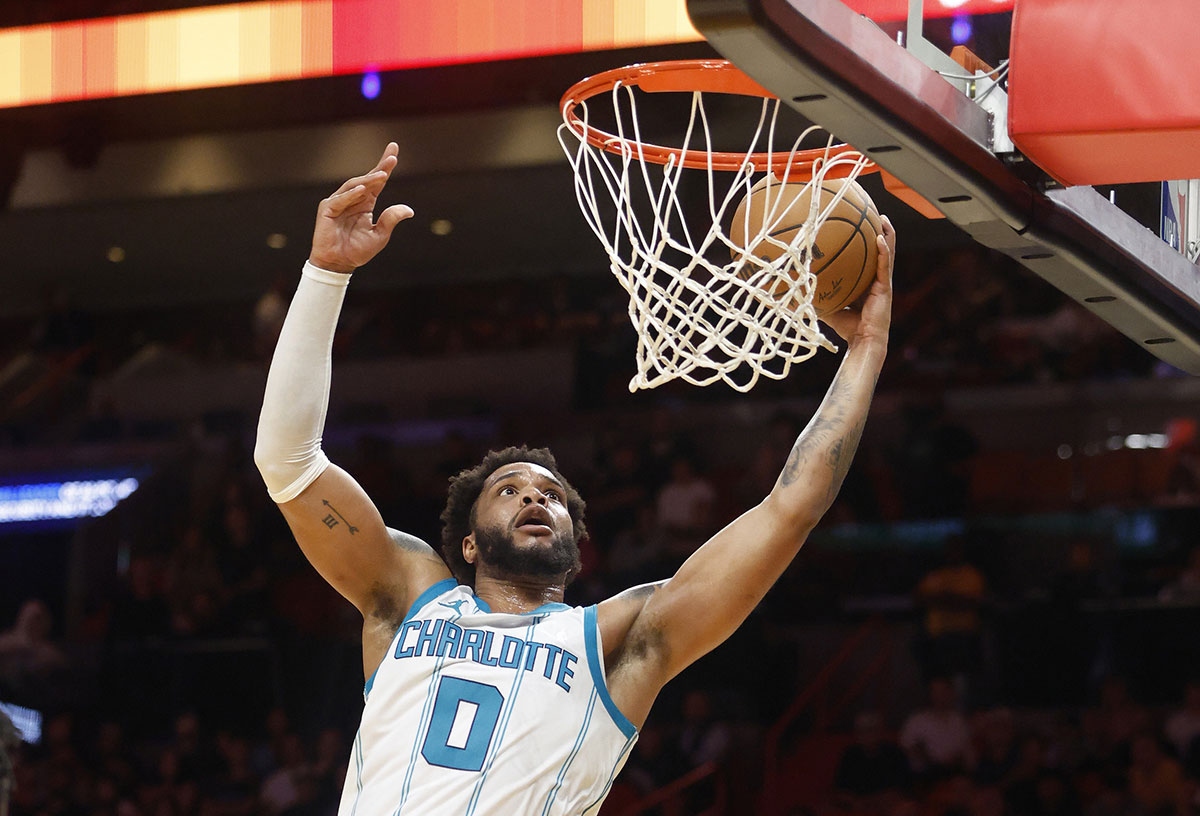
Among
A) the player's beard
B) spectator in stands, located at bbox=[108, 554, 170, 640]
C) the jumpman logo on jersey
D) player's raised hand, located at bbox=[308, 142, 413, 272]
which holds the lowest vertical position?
spectator in stands, located at bbox=[108, 554, 170, 640]

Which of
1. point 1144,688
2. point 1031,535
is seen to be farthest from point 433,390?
point 1144,688

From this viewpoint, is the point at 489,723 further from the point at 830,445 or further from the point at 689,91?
the point at 689,91

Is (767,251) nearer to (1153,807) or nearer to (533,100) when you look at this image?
(1153,807)

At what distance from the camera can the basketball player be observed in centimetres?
318

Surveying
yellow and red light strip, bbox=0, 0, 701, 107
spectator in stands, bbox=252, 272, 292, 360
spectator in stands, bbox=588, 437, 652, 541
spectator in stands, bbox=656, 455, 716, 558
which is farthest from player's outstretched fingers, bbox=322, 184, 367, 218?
spectator in stands, bbox=252, 272, 292, 360

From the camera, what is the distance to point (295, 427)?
10.9 feet

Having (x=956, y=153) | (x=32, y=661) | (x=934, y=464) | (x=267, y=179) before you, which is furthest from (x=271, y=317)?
(x=956, y=153)

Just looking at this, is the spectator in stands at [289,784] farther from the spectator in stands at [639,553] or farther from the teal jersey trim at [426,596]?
the teal jersey trim at [426,596]

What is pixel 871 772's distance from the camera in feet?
24.2

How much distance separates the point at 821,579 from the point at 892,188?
5.62 metres

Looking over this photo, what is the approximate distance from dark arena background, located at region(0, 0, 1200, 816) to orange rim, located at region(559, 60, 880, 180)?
2941 mm

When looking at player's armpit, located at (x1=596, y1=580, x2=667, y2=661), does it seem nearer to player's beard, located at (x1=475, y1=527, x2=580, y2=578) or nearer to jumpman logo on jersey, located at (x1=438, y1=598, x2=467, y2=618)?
player's beard, located at (x1=475, y1=527, x2=580, y2=578)

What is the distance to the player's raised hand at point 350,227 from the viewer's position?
333 cm

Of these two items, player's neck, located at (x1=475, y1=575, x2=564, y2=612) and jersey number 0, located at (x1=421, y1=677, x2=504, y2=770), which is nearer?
jersey number 0, located at (x1=421, y1=677, x2=504, y2=770)
